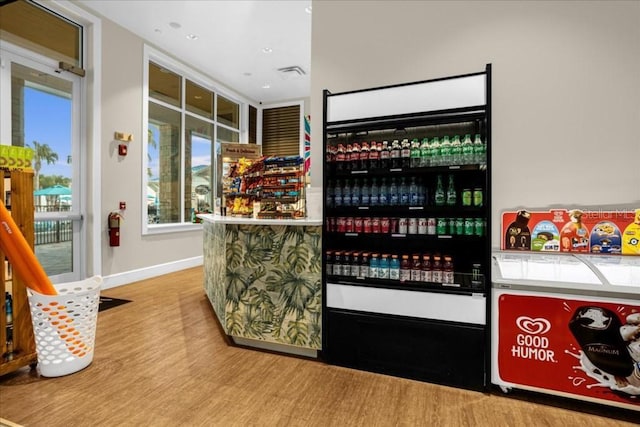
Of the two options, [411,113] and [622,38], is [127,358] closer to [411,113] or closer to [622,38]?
[411,113]

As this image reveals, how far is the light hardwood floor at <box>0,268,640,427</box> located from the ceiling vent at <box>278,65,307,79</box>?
5224 millimetres

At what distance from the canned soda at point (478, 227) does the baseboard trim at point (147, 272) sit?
4788 mm

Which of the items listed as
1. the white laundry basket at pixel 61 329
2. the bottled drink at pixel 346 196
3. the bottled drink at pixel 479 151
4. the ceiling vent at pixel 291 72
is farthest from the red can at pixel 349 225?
the ceiling vent at pixel 291 72

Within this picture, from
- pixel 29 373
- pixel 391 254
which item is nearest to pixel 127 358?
pixel 29 373

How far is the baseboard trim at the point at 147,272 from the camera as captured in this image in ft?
16.0

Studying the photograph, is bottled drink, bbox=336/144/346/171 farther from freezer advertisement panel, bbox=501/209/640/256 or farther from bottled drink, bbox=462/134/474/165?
freezer advertisement panel, bbox=501/209/640/256

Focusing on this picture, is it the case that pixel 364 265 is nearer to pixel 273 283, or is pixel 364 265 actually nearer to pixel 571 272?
pixel 273 283

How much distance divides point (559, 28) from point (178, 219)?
6067 mm

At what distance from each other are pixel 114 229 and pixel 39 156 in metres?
1.24

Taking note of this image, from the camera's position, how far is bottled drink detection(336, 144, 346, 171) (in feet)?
8.64

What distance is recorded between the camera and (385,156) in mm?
2523

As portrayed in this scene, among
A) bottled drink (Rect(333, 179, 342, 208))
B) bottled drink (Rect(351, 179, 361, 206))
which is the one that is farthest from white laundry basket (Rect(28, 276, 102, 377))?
bottled drink (Rect(351, 179, 361, 206))

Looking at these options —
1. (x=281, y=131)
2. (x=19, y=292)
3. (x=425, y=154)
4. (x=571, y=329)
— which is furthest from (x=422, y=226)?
(x=281, y=131)

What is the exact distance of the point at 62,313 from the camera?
2309 millimetres
